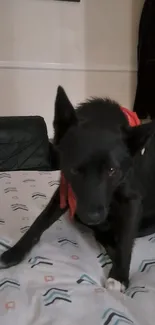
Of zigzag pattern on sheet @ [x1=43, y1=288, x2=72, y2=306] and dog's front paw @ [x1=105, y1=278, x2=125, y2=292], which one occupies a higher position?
zigzag pattern on sheet @ [x1=43, y1=288, x2=72, y2=306]

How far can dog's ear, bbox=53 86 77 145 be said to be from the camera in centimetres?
109

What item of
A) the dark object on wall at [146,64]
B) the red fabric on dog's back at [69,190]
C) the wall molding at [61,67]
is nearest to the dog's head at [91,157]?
the red fabric on dog's back at [69,190]

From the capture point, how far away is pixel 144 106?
316cm

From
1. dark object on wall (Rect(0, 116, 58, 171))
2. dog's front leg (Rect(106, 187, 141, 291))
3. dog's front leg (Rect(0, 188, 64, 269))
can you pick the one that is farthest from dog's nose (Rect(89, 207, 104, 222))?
dark object on wall (Rect(0, 116, 58, 171))

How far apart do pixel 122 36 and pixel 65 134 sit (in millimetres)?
2321

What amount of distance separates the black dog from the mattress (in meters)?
0.05

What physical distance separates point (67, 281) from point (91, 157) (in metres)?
0.31

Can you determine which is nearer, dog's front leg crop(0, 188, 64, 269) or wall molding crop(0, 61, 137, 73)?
dog's front leg crop(0, 188, 64, 269)

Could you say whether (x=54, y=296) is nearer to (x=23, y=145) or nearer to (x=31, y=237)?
(x=31, y=237)

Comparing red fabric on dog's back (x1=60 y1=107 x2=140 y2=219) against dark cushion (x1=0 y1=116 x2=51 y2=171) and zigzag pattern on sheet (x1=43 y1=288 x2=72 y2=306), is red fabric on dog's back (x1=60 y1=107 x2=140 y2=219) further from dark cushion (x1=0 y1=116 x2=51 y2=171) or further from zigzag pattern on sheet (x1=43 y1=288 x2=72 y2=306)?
dark cushion (x1=0 y1=116 x2=51 y2=171)

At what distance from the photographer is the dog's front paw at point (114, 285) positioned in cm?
111

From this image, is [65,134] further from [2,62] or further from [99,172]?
[2,62]

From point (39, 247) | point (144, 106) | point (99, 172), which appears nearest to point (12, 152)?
point (144, 106)

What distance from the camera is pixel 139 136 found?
42.6 inches
